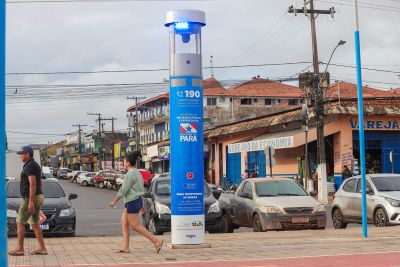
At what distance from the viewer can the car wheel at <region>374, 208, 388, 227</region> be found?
1745cm

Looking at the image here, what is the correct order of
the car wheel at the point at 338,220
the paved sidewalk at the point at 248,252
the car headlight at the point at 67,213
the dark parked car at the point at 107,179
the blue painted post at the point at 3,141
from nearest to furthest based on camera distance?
1. the blue painted post at the point at 3,141
2. the paved sidewalk at the point at 248,252
3. the car headlight at the point at 67,213
4. the car wheel at the point at 338,220
5. the dark parked car at the point at 107,179

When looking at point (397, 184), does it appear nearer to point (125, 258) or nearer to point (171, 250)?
point (171, 250)

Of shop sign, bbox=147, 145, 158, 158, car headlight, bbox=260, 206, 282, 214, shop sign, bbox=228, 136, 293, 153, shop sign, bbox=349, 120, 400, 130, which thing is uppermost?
shop sign, bbox=147, 145, 158, 158

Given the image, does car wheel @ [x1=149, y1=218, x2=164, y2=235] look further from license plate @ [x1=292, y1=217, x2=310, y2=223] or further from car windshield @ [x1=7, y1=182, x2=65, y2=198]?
license plate @ [x1=292, y1=217, x2=310, y2=223]

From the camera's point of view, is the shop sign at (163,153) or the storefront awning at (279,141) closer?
the storefront awning at (279,141)

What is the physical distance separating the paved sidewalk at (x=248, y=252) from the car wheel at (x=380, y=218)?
7.32 feet

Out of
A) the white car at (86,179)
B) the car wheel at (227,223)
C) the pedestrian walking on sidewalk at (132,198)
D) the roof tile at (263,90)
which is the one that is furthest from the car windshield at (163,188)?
the roof tile at (263,90)

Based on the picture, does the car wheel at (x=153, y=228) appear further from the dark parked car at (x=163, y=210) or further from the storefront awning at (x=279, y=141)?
the storefront awning at (x=279, y=141)

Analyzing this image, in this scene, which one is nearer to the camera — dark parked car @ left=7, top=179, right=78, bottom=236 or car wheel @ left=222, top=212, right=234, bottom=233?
dark parked car @ left=7, top=179, right=78, bottom=236

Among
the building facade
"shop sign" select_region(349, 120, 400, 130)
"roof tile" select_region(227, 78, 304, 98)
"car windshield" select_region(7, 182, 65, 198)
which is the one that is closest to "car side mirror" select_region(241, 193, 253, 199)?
"car windshield" select_region(7, 182, 65, 198)

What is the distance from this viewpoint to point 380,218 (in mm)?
17719

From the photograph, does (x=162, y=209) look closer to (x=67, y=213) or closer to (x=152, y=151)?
(x=67, y=213)

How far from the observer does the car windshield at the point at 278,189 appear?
17469 millimetres

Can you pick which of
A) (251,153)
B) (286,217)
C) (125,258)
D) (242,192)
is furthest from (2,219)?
(251,153)
